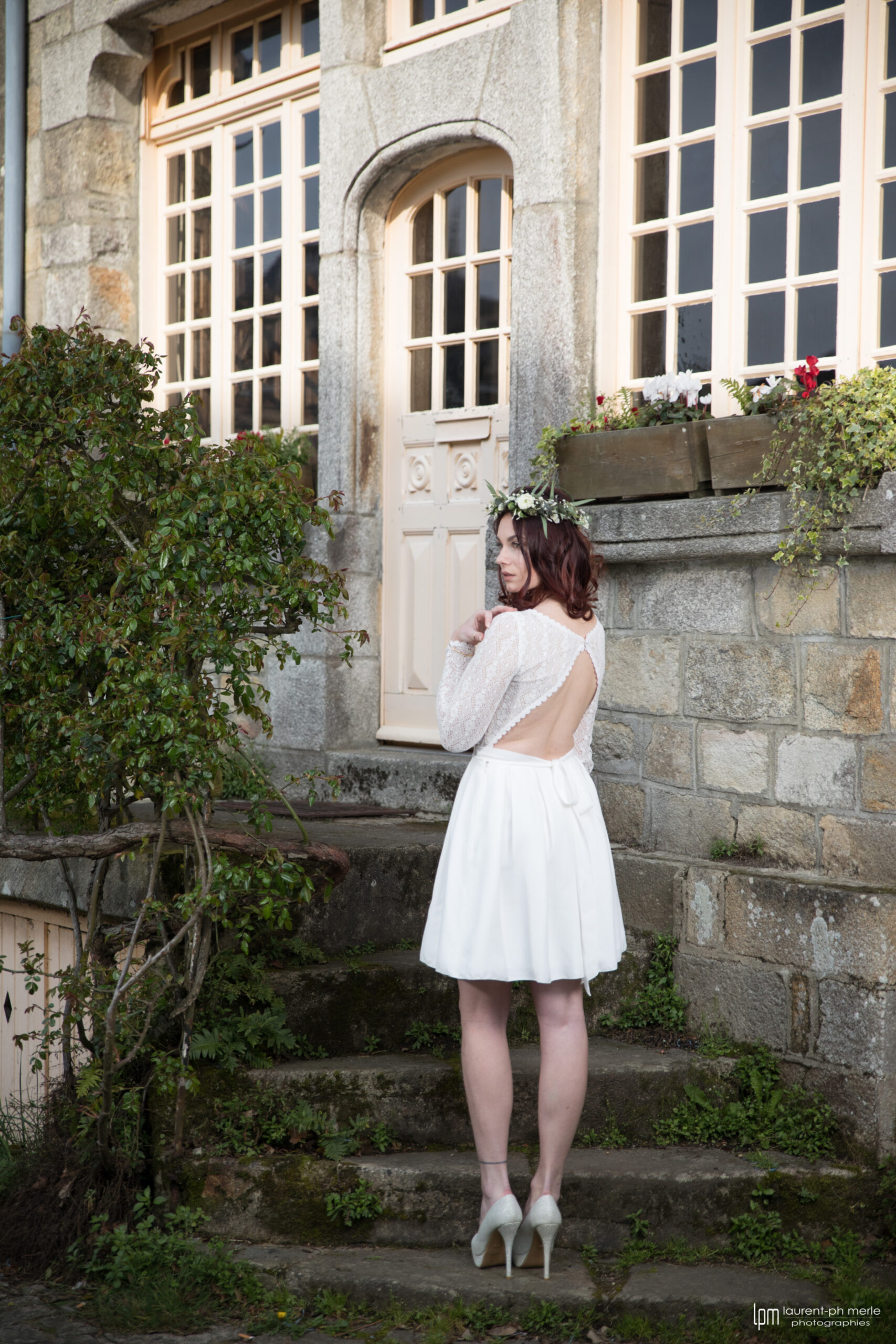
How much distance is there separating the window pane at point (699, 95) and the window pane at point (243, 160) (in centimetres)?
271

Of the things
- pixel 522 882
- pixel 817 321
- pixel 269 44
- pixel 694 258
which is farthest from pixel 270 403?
pixel 522 882

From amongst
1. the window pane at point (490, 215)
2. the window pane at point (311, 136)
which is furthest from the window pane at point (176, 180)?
the window pane at point (490, 215)

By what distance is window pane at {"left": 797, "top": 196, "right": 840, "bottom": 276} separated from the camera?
14.7ft

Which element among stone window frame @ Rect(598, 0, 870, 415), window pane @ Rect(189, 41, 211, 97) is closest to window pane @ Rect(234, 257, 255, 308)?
window pane @ Rect(189, 41, 211, 97)

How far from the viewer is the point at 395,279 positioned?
20.1ft

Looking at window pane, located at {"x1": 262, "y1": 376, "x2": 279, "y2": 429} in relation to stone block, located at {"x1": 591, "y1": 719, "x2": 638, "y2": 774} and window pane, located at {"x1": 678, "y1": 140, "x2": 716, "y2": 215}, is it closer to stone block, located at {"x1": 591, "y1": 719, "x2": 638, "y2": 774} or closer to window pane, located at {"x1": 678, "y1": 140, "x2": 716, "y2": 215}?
window pane, located at {"x1": 678, "y1": 140, "x2": 716, "y2": 215}

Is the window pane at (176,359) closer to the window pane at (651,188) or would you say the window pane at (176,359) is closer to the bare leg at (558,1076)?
the window pane at (651,188)

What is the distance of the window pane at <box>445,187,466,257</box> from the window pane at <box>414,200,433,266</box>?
10cm

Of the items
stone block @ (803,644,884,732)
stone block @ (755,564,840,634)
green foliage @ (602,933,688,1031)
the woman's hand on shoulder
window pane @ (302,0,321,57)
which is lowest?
green foliage @ (602,933,688,1031)

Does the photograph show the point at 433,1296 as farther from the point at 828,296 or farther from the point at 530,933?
the point at 828,296

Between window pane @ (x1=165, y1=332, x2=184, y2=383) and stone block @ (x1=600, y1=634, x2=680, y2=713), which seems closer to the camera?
stone block @ (x1=600, y1=634, x2=680, y2=713)

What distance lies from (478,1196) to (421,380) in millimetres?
3836

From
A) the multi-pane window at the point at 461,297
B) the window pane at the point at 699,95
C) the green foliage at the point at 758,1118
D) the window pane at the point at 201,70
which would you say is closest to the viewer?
the green foliage at the point at 758,1118

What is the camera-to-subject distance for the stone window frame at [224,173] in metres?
6.53
